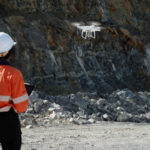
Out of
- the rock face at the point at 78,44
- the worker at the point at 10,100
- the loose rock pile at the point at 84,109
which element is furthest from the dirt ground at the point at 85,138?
the rock face at the point at 78,44

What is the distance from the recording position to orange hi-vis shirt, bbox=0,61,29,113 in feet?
8.97

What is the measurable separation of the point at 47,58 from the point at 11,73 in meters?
11.7

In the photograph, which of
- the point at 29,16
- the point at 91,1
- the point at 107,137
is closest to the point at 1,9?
the point at 29,16

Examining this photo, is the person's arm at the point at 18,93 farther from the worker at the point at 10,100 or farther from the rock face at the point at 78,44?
the rock face at the point at 78,44

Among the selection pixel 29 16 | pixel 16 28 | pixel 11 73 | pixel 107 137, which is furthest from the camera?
pixel 29 16

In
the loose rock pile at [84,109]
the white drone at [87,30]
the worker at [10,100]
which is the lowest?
the loose rock pile at [84,109]

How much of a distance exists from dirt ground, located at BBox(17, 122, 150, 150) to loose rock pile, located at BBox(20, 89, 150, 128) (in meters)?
0.67

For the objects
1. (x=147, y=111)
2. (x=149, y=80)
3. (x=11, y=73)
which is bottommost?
(x=149, y=80)

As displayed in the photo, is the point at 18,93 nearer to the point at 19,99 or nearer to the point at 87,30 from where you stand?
the point at 19,99

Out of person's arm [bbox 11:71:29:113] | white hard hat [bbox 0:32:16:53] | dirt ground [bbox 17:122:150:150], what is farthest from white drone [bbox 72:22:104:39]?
person's arm [bbox 11:71:29:113]

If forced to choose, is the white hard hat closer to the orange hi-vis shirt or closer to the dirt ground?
the orange hi-vis shirt

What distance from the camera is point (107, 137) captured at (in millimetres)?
7070

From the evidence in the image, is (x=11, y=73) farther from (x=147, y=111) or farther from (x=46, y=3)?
(x=46, y=3)

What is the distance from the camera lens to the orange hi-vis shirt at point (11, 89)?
108 inches
